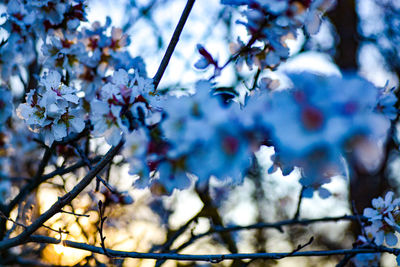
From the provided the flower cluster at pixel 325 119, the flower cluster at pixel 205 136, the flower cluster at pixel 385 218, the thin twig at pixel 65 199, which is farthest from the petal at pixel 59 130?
the flower cluster at pixel 385 218

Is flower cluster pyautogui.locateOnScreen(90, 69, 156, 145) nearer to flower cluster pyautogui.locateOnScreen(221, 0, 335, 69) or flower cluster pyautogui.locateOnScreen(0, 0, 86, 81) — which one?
flower cluster pyautogui.locateOnScreen(221, 0, 335, 69)

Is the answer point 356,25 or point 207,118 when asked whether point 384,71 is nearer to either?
point 356,25

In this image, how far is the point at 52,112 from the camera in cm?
145

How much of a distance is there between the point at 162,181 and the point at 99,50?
146 centimetres

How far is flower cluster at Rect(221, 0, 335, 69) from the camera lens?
1224 millimetres

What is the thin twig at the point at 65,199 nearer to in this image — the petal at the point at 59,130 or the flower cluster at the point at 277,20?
the petal at the point at 59,130

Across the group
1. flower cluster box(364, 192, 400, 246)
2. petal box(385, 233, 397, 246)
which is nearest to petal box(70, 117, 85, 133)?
flower cluster box(364, 192, 400, 246)

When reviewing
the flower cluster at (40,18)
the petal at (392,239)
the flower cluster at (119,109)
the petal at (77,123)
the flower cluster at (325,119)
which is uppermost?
the flower cluster at (40,18)

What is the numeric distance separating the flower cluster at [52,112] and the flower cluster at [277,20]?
0.80m

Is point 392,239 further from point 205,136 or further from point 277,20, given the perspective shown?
point 205,136

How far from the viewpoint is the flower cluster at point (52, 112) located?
1468 mm

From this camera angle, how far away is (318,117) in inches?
27.2

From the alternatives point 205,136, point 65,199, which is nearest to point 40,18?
point 65,199

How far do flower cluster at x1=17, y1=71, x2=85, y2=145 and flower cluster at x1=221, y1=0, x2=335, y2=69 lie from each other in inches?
31.3
